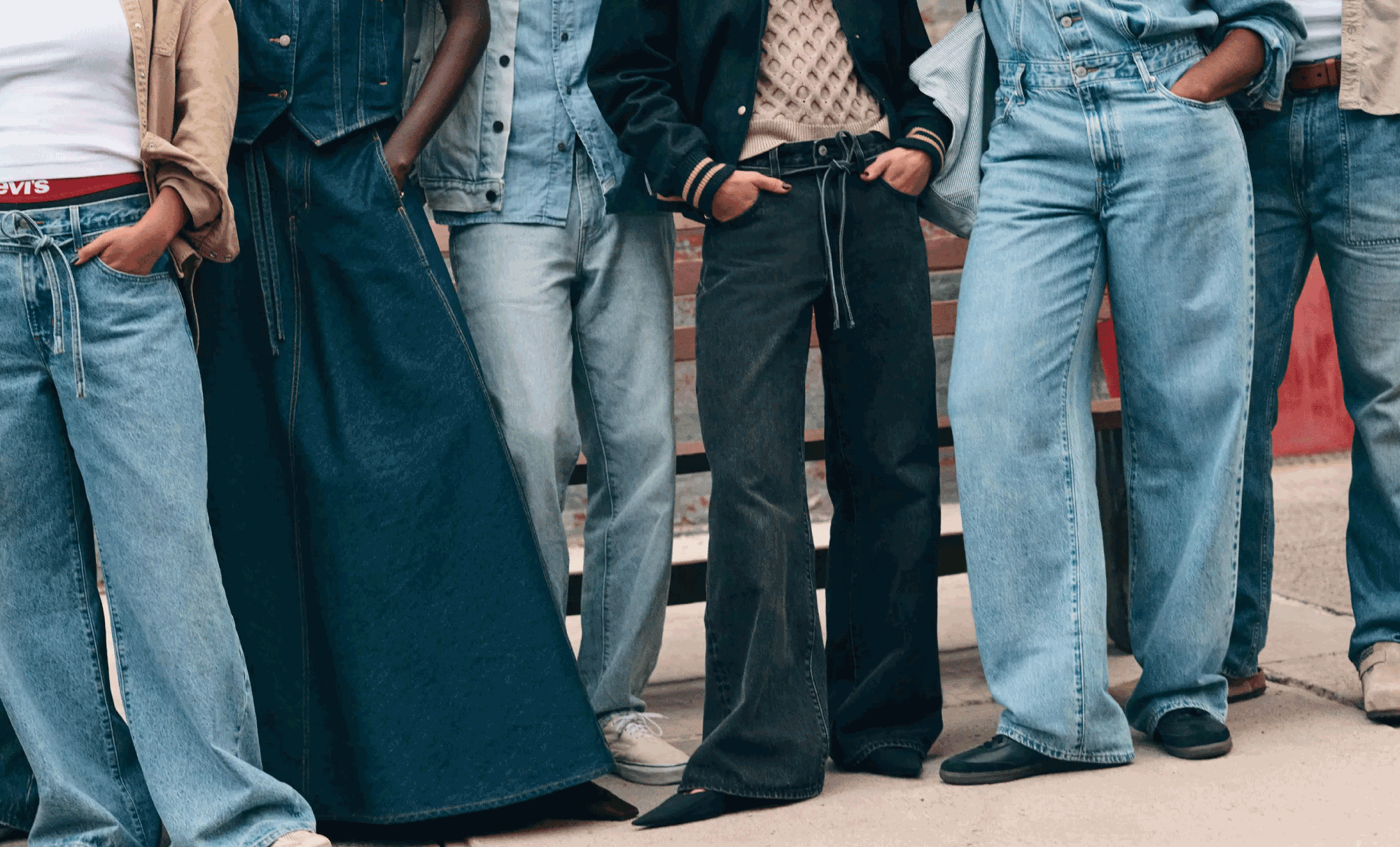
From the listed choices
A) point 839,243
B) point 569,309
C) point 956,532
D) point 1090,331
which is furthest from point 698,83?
point 956,532

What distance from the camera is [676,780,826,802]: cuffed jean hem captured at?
8.58 ft

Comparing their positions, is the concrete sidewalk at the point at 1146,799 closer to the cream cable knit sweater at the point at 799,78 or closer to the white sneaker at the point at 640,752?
the white sneaker at the point at 640,752

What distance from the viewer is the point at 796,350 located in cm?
278

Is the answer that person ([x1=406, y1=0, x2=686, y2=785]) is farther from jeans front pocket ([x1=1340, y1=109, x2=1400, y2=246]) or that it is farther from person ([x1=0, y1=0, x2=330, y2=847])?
jeans front pocket ([x1=1340, y1=109, x2=1400, y2=246])

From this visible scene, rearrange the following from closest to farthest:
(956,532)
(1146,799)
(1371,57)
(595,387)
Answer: (1146,799), (1371,57), (595,387), (956,532)

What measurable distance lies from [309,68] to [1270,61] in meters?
1.80

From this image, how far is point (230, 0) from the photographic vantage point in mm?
2668

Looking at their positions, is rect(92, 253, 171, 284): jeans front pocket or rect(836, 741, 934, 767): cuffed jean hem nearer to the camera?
rect(92, 253, 171, 284): jeans front pocket

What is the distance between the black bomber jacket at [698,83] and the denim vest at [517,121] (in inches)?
4.5

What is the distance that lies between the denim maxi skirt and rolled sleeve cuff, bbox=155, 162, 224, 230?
0.81 feet

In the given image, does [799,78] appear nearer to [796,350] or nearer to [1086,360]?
[796,350]

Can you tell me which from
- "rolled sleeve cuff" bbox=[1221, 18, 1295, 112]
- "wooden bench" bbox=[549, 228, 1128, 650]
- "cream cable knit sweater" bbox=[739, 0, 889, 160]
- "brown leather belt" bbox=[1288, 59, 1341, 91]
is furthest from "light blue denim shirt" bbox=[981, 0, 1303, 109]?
"wooden bench" bbox=[549, 228, 1128, 650]

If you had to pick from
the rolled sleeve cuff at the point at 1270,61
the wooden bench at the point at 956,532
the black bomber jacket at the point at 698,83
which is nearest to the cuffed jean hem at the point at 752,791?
the wooden bench at the point at 956,532

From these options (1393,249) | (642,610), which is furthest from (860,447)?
(1393,249)
